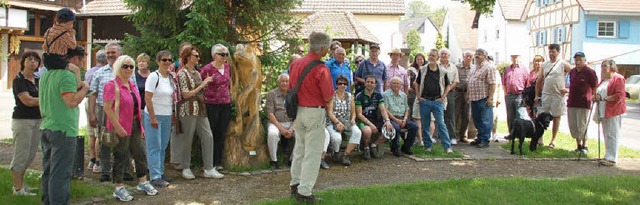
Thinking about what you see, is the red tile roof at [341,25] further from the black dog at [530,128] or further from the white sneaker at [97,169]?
the white sneaker at [97,169]

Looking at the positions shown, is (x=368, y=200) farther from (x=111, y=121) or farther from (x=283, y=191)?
(x=111, y=121)

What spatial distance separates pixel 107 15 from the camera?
31359 millimetres

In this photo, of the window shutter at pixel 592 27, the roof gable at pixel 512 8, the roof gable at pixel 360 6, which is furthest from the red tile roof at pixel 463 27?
the roof gable at pixel 360 6

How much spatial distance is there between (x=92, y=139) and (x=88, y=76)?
90 centimetres

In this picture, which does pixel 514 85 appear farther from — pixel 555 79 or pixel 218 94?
pixel 218 94

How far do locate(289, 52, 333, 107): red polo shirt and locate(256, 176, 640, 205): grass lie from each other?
3.44ft

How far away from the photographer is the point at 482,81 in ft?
36.2

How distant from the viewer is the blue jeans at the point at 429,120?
33.3 feet

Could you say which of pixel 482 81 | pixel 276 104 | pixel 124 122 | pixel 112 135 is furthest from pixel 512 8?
pixel 112 135

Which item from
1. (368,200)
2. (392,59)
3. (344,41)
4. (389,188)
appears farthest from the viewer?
(344,41)

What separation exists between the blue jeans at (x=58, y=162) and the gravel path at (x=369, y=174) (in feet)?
3.58

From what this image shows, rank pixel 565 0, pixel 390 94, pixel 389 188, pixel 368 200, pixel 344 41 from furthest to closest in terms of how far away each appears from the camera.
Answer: pixel 565 0 → pixel 344 41 → pixel 390 94 → pixel 389 188 → pixel 368 200

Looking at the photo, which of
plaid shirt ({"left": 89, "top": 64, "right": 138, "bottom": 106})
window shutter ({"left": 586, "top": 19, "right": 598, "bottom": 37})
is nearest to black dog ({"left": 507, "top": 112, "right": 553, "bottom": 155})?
plaid shirt ({"left": 89, "top": 64, "right": 138, "bottom": 106})

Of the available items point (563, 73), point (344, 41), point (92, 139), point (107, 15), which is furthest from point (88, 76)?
point (107, 15)
